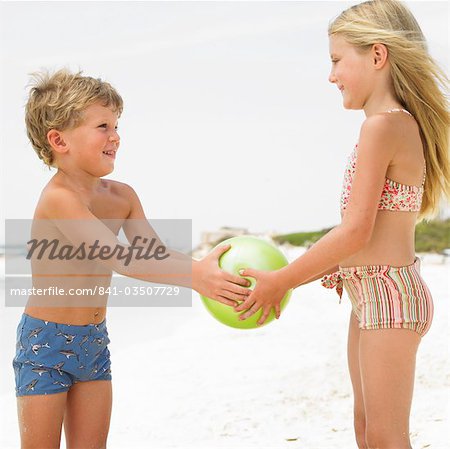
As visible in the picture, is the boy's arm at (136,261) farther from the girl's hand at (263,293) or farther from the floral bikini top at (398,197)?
the floral bikini top at (398,197)

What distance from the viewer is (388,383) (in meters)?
3.32

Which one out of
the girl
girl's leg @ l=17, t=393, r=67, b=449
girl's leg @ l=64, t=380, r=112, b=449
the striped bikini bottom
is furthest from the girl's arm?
girl's leg @ l=17, t=393, r=67, b=449

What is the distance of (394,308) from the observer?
3.37 m

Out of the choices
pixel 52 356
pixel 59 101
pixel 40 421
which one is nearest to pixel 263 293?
pixel 52 356

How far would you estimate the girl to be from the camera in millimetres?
3340

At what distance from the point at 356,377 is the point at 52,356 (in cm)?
144

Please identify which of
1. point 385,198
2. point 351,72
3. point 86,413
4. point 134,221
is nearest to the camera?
point 385,198

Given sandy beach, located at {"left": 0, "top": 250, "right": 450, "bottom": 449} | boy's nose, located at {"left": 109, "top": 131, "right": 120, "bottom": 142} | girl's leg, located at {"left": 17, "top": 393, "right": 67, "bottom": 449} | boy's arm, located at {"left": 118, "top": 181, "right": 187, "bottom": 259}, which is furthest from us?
sandy beach, located at {"left": 0, "top": 250, "right": 450, "bottom": 449}

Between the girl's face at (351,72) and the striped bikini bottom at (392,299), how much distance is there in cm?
76

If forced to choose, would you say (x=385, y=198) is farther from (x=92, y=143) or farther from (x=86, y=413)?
(x=86, y=413)

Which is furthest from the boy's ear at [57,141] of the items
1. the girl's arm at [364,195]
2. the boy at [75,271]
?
the girl's arm at [364,195]

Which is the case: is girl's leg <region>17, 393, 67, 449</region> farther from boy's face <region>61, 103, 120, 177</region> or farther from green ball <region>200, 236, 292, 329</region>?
boy's face <region>61, 103, 120, 177</region>

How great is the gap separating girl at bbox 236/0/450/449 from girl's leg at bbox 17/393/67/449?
113cm

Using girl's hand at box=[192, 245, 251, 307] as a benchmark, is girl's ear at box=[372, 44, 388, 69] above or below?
above
